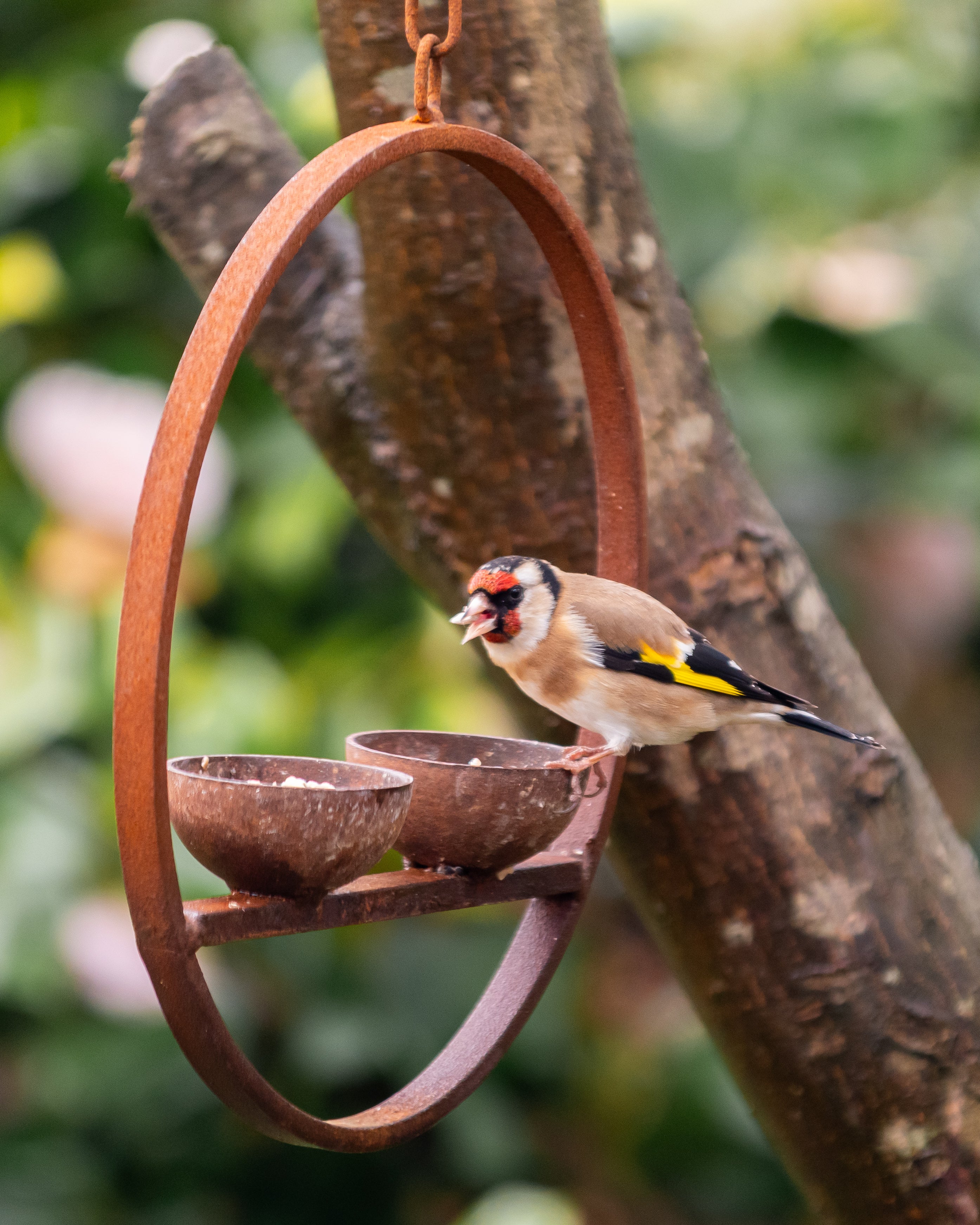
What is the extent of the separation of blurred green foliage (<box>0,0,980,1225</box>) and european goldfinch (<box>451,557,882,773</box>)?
4.47 feet

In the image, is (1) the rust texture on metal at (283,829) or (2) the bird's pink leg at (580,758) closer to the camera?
(1) the rust texture on metal at (283,829)

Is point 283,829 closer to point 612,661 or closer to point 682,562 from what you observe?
point 612,661

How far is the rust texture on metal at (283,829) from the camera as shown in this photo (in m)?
0.80

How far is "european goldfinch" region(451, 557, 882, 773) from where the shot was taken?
1.06 m

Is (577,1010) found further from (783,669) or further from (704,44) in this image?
(704,44)

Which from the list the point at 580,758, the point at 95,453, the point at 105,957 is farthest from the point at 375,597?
the point at 580,758

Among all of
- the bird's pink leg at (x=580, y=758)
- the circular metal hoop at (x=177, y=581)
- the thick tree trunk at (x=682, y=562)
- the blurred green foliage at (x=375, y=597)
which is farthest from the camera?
the blurred green foliage at (x=375, y=597)

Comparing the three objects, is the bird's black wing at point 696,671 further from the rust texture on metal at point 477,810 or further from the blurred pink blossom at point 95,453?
the blurred pink blossom at point 95,453

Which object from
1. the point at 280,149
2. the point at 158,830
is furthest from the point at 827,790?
the point at 280,149

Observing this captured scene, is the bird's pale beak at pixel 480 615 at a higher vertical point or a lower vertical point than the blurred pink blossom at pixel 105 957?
higher

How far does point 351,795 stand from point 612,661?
0.32 meters

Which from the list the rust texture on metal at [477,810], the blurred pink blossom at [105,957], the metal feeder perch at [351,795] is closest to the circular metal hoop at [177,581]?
the metal feeder perch at [351,795]

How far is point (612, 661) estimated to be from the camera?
106 cm

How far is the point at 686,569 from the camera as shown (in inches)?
50.1
